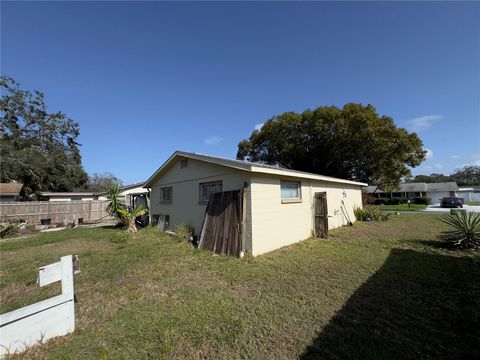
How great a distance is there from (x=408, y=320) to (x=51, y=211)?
70.7ft

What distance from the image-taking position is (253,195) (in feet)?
Result: 22.9

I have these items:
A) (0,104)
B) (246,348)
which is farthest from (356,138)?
(0,104)

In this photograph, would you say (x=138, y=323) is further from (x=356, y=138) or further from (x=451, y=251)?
(x=356, y=138)

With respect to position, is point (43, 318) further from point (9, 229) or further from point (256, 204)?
point (9, 229)

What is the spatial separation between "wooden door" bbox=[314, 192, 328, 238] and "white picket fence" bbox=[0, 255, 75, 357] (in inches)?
340

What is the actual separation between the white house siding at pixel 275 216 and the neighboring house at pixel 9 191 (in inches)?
1076

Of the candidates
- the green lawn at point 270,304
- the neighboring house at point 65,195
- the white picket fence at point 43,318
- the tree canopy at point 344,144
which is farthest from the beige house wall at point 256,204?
the neighboring house at point 65,195

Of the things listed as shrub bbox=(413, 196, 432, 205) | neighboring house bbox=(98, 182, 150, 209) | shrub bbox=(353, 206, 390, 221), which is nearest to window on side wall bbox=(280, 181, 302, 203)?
shrub bbox=(353, 206, 390, 221)

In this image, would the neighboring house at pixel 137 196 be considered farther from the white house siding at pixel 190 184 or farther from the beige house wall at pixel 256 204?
the white house siding at pixel 190 184

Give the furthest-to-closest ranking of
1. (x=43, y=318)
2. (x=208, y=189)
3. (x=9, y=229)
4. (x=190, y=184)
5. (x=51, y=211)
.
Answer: (x=51, y=211), (x=9, y=229), (x=190, y=184), (x=208, y=189), (x=43, y=318)

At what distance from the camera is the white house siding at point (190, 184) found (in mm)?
7898

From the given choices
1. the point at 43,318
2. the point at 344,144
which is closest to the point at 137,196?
the point at 43,318

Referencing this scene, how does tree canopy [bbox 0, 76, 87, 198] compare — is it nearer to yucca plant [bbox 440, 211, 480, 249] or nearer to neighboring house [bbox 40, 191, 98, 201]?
neighboring house [bbox 40, 191, 98, 201]

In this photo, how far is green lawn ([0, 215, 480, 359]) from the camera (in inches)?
111
